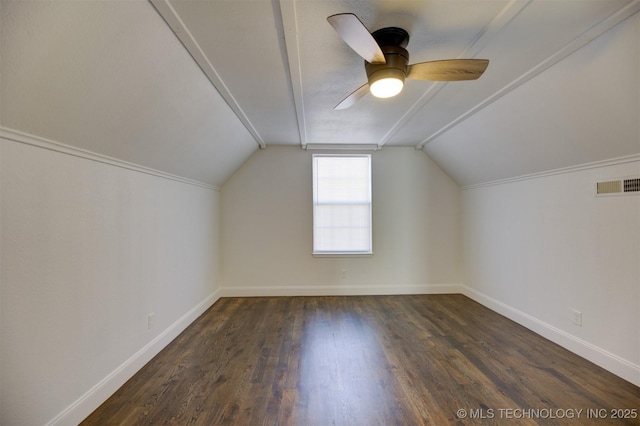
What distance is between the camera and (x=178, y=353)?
2.66 meters

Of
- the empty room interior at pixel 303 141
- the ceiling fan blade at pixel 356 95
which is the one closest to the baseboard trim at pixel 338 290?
the empty room interior at pixel 303 141

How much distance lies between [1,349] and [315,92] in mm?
2578

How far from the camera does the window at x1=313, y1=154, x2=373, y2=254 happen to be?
14.9ft

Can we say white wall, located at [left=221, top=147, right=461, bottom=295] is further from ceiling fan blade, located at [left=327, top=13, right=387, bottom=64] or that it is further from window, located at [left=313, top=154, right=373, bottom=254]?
ceiling fan blade, located at [left=327, top=13, right=387, bottom=64]

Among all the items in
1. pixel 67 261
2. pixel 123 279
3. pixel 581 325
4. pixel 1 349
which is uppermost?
pixel 67 261

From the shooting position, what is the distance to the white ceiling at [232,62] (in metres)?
1.32

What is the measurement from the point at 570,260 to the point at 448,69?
2.34 m

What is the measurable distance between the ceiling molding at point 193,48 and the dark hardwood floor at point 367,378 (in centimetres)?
240

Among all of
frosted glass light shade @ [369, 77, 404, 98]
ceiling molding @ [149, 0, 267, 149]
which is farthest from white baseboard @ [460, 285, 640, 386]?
ceiling molding @ [149, 0, 267, 149]

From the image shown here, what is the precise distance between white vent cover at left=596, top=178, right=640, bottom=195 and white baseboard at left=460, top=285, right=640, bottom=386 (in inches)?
52.9

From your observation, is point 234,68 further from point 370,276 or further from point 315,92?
point 370,276

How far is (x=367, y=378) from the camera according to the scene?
2229 millimetres

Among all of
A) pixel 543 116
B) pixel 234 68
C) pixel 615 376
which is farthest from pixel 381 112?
pixel 615 376

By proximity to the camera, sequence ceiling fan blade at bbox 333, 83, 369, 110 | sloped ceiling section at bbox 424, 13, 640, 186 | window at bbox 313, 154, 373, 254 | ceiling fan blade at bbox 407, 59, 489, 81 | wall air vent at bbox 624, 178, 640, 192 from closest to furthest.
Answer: ceiling fan blade at bbox 407, 59, 489, 81 → sloped ceiling section at bbox 424, 13, 640, 186 → ceiling fan blade at bbox 333, 83, 369, 110 → wall air vent at bbox 624, 178, 640, 192 → window at bbox 313, 154, 373, 254
